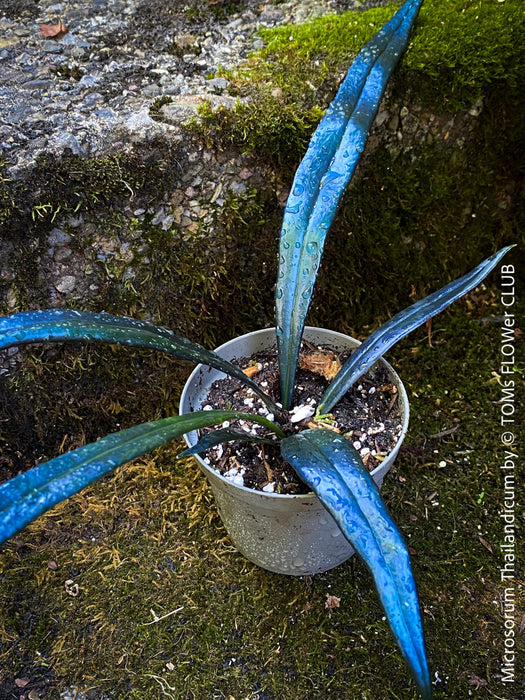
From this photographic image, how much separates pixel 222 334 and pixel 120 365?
0.27 meters

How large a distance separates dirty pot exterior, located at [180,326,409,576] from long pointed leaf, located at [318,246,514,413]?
14 centimetres

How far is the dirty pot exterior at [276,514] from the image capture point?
989 millimetres

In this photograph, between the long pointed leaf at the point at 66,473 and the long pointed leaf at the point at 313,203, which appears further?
the long pointed leaf at the point at 313,203

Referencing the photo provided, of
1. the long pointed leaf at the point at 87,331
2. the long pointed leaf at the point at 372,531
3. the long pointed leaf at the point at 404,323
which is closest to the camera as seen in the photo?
the long pointed leaf at the point at 372,531

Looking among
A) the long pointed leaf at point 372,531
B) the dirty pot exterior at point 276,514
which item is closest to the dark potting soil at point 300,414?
the dirty pot exterior at point 276,514

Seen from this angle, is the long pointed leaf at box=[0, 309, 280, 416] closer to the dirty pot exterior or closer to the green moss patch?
the dirty pot exterior

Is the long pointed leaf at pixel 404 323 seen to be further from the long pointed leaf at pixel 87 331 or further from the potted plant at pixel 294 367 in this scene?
the long pointed leaf at pixel 87 331

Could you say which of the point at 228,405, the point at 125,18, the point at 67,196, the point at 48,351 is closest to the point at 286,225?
the point at 228,405

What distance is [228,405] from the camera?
3.76ft

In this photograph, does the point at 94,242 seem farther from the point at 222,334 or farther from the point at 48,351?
the point at 222,334

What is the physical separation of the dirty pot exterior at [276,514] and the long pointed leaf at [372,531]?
0.15 metres

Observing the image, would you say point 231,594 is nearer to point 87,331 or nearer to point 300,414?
point 300,414

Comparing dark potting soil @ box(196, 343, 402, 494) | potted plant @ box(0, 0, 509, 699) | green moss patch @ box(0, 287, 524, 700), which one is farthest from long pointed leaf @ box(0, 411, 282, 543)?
green moss patch @ box(0, 287, 524, 700)

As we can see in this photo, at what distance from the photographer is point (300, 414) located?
1.10m
